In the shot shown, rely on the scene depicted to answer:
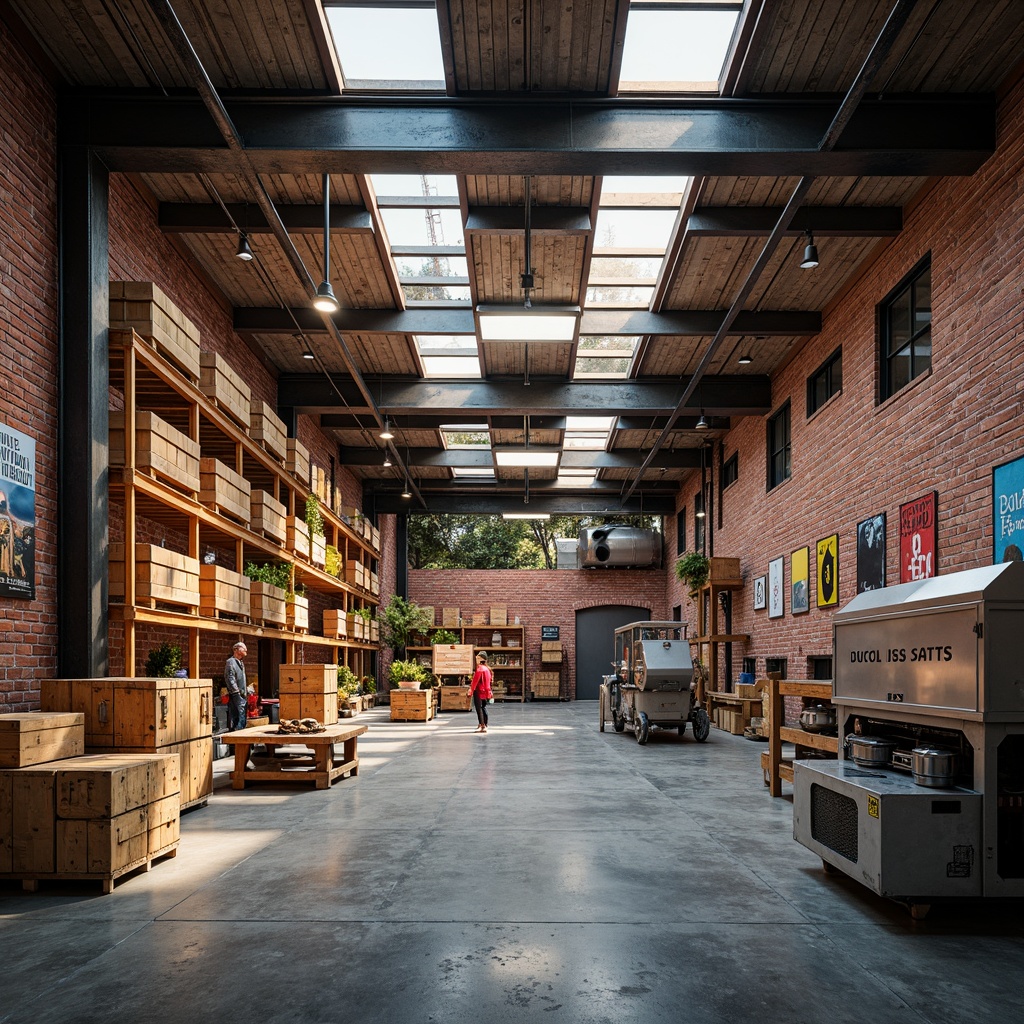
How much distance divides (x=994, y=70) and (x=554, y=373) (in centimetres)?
907

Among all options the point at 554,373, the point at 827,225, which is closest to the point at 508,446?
the point at 554,373

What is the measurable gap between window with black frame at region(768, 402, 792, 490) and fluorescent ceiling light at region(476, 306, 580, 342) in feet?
17.5

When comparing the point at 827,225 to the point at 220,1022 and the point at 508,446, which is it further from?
the point at 508,446

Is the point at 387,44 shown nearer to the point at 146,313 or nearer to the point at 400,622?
the point at 146,313

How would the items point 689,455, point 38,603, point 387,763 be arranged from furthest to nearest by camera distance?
point 689,455 < point 387,763 < point 38,603

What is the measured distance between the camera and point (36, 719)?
595 cm

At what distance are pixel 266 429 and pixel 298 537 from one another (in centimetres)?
276

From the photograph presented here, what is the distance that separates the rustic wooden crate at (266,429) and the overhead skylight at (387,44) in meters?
5.64

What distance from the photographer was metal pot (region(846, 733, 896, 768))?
562 centimetres

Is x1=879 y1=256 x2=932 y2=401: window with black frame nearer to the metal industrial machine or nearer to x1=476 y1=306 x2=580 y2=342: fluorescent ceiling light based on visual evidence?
x1=476 y1=306 x2=580 y2=342: fluorescent ceiling light

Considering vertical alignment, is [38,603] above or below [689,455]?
below

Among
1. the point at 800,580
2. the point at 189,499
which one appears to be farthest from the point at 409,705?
the point at 189,499

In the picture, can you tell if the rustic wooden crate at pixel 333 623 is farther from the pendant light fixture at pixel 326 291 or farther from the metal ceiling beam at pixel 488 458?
the pendant light fixture at pixel 326 291

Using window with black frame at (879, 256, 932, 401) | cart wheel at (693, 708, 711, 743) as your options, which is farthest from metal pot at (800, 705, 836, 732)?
cart wheel at (693, 708, 711, 743)
